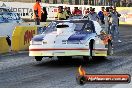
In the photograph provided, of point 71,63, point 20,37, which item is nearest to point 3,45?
point 20,37

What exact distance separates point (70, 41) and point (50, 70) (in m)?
1.20

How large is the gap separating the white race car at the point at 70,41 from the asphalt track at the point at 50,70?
35 cm

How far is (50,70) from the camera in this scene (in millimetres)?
10242

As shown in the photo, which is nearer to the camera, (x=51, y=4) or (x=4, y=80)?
(x=4, y=80)

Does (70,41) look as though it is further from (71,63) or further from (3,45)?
(3,45)

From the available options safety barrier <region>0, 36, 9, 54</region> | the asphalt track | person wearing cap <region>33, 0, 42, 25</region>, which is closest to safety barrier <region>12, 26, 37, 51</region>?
safety barrier <region>0, 36, 9, 54</region>

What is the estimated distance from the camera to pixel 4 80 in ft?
27.9

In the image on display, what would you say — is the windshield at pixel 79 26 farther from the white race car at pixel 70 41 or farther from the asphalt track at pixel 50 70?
the asphalt track at pixel 50 70

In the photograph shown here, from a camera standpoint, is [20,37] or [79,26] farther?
[20,37]

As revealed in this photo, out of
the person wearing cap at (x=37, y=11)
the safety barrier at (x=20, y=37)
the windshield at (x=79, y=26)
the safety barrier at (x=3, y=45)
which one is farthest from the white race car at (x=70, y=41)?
the person wearing cap at (x=37, y=11)

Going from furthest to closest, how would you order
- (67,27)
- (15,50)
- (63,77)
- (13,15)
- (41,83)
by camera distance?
(13,15), (15,50), (67,27), (63,77), (41,83)

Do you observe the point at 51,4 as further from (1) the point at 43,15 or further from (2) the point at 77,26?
(2) the point at 77,26

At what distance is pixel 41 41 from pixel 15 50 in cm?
529

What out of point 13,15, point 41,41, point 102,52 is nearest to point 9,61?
point 41,41
